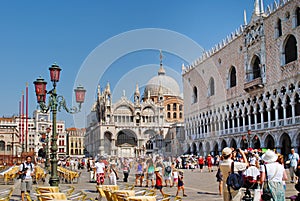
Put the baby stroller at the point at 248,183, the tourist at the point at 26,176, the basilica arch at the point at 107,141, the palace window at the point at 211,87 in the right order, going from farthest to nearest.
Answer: the basilica arch at the point at 107,141
the palace window at the point at 211,87
the tourist at the point at 26,176
the baby stroller at the point at 248,183

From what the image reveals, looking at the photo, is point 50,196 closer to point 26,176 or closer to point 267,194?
point 267,194

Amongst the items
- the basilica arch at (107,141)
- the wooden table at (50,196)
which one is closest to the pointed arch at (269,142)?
the wooden table at (50,196)

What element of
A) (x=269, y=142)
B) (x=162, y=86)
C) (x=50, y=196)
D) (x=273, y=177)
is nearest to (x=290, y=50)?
(x=269, y=142)

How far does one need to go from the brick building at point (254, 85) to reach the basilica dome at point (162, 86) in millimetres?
29535

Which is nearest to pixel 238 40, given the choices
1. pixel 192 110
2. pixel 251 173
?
pixel 192 110

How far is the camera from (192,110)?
158 ft

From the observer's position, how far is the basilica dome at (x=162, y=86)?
76.2 metres

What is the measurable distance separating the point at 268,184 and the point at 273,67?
81.9 ft

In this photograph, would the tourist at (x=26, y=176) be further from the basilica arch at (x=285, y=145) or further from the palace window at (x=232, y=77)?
the palace window at (x=232, y=77)

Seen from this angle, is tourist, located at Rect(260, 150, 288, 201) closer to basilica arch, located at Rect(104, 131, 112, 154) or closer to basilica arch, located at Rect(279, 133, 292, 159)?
basilica arch, located at Rect(279, 133, 292, 159)

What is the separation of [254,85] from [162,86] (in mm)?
44630

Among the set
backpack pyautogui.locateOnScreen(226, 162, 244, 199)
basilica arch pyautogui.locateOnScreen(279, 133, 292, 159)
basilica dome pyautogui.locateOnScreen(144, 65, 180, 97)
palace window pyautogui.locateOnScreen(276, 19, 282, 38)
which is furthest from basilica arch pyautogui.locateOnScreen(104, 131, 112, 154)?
backpack pyautogui.locateOnScreen(226, 162, 244, 199)

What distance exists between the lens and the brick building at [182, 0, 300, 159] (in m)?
28.3

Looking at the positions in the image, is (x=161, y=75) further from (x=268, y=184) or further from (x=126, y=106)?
(x=268, y=184)
